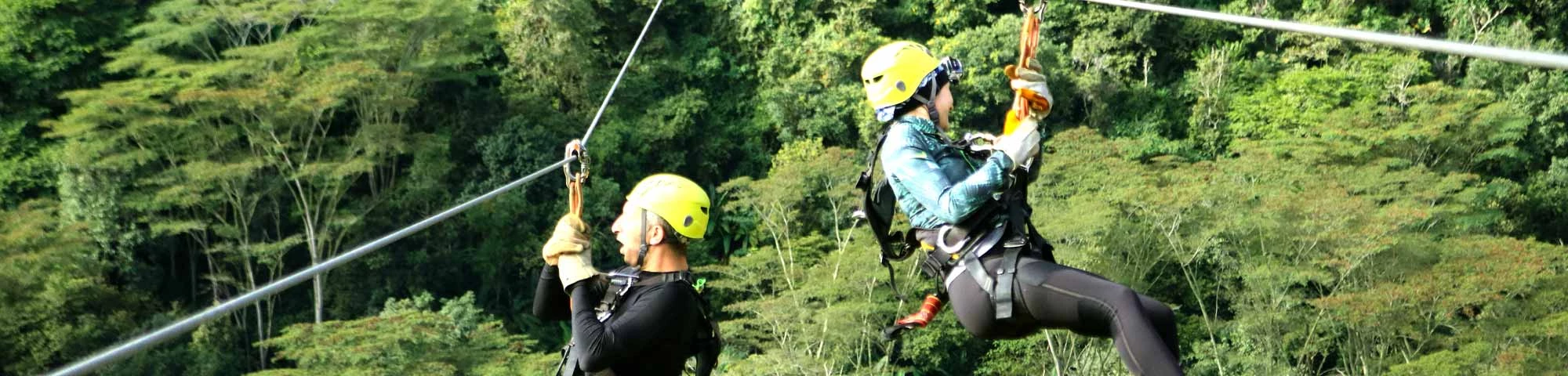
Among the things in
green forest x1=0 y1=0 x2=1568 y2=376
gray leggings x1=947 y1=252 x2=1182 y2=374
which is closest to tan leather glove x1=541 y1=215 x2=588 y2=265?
gray leggings x1=947 y1=252 x2=1182 y2=374

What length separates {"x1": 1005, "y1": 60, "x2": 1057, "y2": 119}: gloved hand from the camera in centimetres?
425

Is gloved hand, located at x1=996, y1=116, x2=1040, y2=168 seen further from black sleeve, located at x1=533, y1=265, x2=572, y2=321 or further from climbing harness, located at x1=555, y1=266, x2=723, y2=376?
black sleeve, located at x1=533, y1=265, x2=572, y2=321

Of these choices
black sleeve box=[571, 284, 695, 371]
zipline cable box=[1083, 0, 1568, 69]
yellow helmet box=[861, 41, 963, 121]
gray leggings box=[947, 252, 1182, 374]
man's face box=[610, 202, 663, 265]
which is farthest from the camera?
yellow helmet box=[861, 41, 963, 121]

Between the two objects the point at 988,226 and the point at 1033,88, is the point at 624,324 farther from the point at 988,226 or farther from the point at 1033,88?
the point at 1033,88

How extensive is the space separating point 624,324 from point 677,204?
1.12 feet

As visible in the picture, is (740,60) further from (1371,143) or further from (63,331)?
(63,331)

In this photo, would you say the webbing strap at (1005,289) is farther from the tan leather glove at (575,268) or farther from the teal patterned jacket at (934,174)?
the tan leather glove at (575,268)

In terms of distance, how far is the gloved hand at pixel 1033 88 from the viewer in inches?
167

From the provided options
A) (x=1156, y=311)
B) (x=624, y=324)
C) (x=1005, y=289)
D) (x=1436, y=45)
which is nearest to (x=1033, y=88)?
(x=1005, y=289)

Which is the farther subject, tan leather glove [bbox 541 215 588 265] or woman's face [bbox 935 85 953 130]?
woman's face [bbox 935 85 953 130]

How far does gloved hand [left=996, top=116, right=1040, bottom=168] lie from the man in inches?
30.1

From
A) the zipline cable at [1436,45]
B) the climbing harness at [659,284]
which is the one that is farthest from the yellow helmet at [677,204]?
the zipline cable at [1436,45]

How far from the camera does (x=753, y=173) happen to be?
27.4 meters

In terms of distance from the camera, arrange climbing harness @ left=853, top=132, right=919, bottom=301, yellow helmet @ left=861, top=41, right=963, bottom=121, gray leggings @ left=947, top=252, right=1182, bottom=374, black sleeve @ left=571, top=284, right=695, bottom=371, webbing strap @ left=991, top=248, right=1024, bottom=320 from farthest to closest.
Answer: climbing harness @ left=853, top=132, right=919, bottom=301 < yellow helmet @ left=861, top=41, right=963, bottom=121 < webbing strap @ left=991, top=248, right=1024, bottom=320 < black sleeve @ left=571, top=284, right=695, bottom=371 < gray leggings @ left=947, top=252, right=1182, bottom=374
